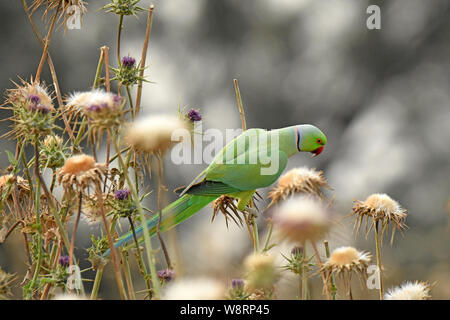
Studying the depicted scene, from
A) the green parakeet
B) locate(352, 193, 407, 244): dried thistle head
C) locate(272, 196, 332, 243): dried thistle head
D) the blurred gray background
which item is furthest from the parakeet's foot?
the blurred gray background

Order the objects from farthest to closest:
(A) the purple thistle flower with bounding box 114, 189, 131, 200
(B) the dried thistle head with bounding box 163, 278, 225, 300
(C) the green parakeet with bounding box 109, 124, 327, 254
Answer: (C) the green parakeet with bounding box 109, 124, 327, 254 → (A) the purple thistle flower with bounding box 114, 189, 131, 200 → (B) the dried thistle head with bounding box 163, 278, 225, 300

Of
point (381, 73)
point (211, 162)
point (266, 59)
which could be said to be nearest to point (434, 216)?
point (381, 73)

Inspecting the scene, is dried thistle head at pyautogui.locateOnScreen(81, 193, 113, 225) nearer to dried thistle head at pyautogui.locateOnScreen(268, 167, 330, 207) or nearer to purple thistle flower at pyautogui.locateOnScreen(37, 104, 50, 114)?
purple thistle flower at pyautogui.locateOnScreen(37, 104, 50, 114)

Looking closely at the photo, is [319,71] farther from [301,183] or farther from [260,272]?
[260,272]

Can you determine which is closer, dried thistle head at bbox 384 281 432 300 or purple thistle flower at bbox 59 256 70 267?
dried thistle head at bbox 384 281 432 300

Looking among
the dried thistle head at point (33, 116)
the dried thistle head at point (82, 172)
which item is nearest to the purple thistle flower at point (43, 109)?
the dried thistle head at point (33, 116)

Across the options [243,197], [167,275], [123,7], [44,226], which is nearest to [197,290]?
[167,275]

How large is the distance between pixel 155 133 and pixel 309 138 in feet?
2.03

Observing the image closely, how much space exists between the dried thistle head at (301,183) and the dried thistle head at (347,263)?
16cm

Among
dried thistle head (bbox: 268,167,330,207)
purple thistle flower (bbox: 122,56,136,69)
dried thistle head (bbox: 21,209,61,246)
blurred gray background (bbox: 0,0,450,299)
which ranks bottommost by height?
dried thistle head (bbox: 21,209,61,246)

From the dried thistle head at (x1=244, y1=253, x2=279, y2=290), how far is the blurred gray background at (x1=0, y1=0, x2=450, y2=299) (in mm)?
2938

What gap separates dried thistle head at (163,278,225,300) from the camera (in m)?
0.73

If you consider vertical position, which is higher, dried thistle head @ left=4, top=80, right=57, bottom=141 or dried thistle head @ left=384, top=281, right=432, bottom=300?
dried thistle head @ left=4, top=80, right=57, bottom=141

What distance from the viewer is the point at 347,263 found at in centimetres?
91
